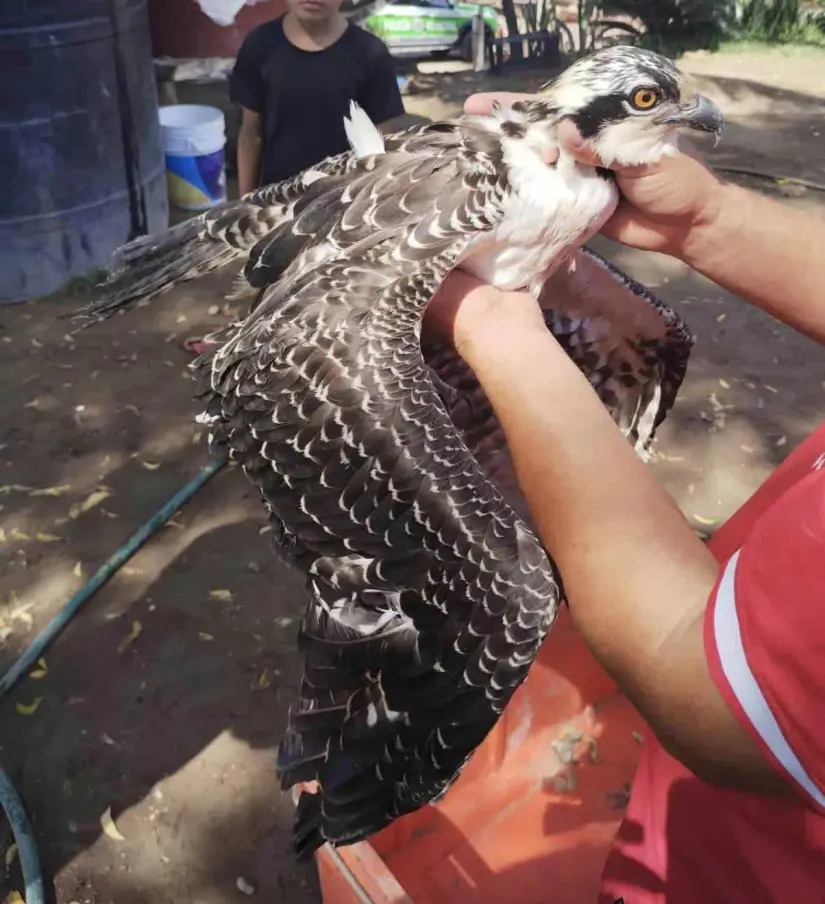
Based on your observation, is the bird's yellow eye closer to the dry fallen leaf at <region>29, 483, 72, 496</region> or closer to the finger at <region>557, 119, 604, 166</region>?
the finger at <region>557, 119, 604, 166</region>

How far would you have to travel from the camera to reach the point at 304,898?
228 cm

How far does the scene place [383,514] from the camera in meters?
1.55

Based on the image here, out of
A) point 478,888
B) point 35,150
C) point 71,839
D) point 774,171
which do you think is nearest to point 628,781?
point 478,888

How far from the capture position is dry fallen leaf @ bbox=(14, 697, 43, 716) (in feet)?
8.84

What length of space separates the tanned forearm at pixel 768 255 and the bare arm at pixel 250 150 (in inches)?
110

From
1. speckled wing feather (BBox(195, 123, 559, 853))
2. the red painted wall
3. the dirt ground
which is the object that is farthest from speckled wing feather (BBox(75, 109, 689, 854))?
the red painted wall

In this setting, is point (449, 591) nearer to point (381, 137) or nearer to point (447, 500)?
point (447, 500)

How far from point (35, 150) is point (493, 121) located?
12.1 ft

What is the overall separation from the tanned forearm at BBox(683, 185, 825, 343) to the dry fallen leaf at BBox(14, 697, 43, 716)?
7.48ft

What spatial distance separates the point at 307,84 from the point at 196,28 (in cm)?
234

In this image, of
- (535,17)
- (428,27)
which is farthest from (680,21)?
(428,27)

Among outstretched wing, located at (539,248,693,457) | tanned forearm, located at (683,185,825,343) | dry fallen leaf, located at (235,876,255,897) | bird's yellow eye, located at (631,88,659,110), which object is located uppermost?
bird's yellow eye, located at (631,88,659,110)

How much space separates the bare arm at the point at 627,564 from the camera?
0.91m

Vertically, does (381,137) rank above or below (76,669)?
above
